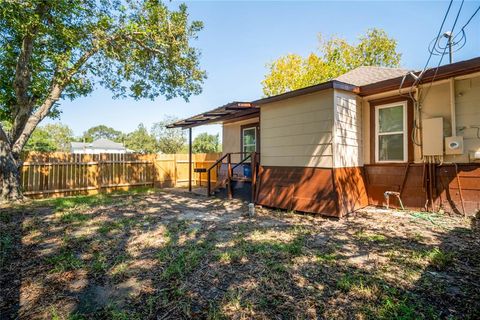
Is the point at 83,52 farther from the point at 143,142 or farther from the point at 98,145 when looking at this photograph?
the point at 98,145

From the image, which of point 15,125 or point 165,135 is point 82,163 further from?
point 165,135

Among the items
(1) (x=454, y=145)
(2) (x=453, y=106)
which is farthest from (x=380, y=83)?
(1) (x=454, y=145)

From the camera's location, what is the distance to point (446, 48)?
16.1 feet

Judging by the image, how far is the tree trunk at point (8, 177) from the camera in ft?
23.8

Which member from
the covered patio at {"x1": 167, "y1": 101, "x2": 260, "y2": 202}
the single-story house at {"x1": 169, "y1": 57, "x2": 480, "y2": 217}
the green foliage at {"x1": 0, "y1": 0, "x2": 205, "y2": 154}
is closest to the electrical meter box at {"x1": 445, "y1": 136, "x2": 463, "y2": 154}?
the single-story house at {"x1": 169, "y1": 57, "x2": 480, "y2": 217}

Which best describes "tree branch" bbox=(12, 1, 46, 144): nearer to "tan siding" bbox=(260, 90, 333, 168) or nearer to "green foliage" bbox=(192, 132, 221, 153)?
"tan siding" bbox=(260, 90, 333, 168)

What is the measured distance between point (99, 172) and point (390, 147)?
34.0 feet

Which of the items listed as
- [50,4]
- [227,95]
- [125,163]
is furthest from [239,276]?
[227,95]

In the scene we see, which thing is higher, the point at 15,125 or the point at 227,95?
the point at 227,95

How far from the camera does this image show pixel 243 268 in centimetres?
285

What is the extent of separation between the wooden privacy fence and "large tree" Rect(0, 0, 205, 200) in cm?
106

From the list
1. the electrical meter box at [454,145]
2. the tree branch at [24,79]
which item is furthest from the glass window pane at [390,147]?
the tree branch at [24,79]

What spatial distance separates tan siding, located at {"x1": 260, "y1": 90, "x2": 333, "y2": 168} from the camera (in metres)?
5.26

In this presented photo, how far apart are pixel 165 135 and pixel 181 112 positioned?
135 inches
